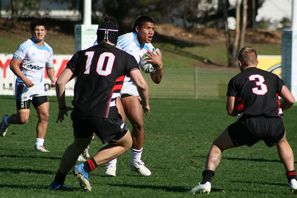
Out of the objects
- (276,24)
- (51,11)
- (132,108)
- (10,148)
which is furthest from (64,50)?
(132,108)

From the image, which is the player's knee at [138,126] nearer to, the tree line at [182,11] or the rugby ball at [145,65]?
the rugby ball at [145,65]

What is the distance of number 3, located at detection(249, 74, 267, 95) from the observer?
910 cm

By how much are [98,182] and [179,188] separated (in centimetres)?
101

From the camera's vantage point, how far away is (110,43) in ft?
29.6

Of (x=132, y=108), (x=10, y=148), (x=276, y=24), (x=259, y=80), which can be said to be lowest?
(x=276, y=24)

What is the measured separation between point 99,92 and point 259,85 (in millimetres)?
1738

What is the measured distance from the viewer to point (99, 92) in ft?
28.9

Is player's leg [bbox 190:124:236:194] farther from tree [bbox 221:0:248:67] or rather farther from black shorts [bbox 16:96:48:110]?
tree [bbox 221:0:248:67]

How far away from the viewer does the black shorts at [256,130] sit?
9.13 m

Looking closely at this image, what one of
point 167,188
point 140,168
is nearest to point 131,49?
point 140,168

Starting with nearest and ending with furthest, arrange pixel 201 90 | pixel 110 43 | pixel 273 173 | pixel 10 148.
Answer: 1. pixel 110 43
2. pixel 273 173
3. pixel 10 148
4. pixel 201 90

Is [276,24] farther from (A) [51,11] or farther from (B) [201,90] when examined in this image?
(B) [201,90]

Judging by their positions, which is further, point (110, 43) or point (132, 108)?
point (132, 108)

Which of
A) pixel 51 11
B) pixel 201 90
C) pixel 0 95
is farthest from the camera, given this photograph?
pixel 51 11
